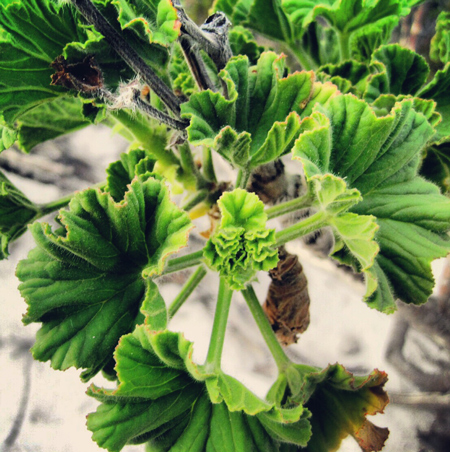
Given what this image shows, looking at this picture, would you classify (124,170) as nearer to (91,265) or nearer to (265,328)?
(91,265)

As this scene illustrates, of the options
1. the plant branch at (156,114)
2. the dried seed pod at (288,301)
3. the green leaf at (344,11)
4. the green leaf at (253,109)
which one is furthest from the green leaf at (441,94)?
the plant branch at (156,114)

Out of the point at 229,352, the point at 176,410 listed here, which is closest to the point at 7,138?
the point at 176,410

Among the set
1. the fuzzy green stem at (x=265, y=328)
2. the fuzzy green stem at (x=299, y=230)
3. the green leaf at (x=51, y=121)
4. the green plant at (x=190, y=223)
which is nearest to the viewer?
the green plant at (x=190, y=223)

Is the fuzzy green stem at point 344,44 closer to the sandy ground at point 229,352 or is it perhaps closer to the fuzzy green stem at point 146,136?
the fuzzy green stem at point 146,136

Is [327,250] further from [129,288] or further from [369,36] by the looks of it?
[129,288]

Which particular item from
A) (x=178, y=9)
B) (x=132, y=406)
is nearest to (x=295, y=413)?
(x=132, y=406)

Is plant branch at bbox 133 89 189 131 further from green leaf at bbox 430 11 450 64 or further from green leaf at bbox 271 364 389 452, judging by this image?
green leaf at bbox 430 11 450 64
